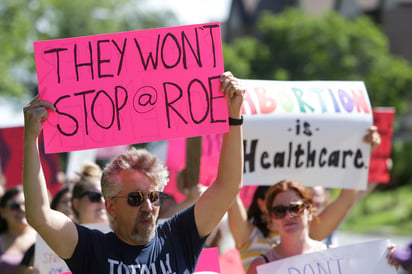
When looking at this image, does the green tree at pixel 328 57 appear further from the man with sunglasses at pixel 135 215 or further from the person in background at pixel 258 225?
the man with sunglasses at pixel 135 215

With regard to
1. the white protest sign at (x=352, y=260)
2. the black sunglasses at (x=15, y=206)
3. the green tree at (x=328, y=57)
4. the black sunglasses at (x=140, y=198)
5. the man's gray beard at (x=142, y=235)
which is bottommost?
the white protest sign at (x=352, y=260)

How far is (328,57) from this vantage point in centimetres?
3606

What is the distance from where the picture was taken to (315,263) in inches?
153

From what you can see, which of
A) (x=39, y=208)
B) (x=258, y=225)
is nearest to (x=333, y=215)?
(x=258, y=225)

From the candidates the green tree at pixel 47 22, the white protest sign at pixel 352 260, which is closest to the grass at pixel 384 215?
the green tree at pixel 47 22

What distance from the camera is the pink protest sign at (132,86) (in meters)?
3.44

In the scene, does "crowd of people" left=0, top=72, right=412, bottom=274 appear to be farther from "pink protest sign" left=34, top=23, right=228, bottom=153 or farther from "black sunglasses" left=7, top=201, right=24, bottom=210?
"black sunglasses" left=7, top=201, right=24, bottom=210

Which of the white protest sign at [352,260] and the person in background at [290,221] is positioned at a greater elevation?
the person in background at [290,221]

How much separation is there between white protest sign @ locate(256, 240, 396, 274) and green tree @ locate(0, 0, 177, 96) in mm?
14190

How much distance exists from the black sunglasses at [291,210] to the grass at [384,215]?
17.5m

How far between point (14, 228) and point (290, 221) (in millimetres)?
2317

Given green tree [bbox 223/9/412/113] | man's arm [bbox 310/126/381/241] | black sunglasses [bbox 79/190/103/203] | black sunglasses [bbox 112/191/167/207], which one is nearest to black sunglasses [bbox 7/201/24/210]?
black sunglasses [bbox 79/190/103/203]

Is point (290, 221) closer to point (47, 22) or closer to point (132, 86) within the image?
point (132, 86)

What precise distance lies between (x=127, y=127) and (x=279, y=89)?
60.3 inches
